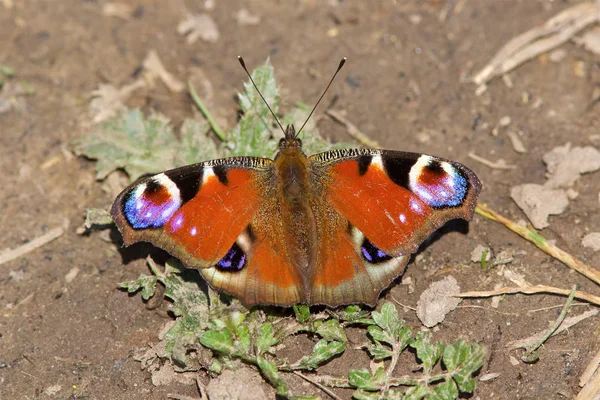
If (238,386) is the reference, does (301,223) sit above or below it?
above

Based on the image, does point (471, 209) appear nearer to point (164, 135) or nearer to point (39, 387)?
point (164, 135)

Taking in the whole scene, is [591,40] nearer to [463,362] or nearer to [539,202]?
[539,202]

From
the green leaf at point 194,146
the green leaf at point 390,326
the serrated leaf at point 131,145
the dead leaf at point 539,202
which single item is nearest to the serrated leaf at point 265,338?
the green leaf at point 390,326

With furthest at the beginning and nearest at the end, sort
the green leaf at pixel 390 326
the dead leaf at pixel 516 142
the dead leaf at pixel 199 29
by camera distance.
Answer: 1. the dead leaf at pixel 199 29
2. the dead leaf at pixel 516 142
3. the green leaf at pixel 390 326

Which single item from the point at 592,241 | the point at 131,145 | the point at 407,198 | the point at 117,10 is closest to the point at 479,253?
the point at 592,241

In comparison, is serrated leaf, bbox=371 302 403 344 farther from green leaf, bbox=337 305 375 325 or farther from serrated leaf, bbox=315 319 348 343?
serrated leaf, bbox=315 319 348 343

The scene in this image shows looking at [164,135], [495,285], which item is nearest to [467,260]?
[495,285]

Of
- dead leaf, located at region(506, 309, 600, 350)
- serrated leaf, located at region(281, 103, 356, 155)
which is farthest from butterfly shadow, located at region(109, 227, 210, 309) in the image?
dead leaf, located at region(506, 309, 600, 350)

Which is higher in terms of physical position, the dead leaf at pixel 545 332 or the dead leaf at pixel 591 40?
the dead leaf at pixel 591 40

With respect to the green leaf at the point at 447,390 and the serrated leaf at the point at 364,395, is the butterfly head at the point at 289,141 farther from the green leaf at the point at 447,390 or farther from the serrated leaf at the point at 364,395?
the green leaf at the point at 447,390
